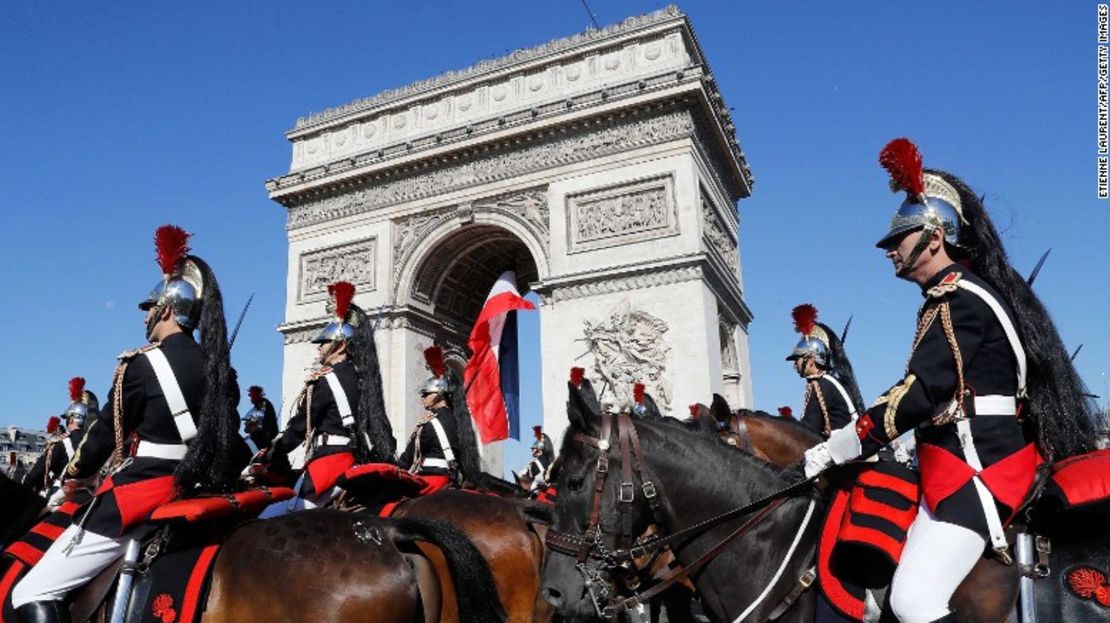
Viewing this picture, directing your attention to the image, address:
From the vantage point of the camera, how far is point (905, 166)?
284 centimetres

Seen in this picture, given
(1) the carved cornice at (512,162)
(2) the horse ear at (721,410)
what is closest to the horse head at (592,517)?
(2) the horse ear at (721,410)

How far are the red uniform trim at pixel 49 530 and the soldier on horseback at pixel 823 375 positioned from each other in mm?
5177

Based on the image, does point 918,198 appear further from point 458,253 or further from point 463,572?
point 458,253

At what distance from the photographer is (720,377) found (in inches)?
700

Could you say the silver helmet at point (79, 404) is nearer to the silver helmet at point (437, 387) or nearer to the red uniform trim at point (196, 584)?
the silver helmet at point (437, 387)

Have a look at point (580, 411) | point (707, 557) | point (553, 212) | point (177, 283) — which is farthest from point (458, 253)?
point (707, 557)

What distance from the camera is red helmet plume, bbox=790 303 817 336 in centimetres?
759

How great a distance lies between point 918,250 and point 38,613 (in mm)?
3617

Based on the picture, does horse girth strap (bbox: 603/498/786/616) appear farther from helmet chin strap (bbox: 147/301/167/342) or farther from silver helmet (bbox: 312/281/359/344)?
silver helmet (bbox: 312/281/359/344)

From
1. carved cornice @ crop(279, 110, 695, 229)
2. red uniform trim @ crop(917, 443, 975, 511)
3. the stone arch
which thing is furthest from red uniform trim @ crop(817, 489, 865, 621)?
the stone arch

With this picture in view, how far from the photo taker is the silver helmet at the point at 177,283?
3525 mm

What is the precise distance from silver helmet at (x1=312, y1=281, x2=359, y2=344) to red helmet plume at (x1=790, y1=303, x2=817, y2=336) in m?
4.19

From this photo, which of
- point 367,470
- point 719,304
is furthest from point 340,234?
point 367,470

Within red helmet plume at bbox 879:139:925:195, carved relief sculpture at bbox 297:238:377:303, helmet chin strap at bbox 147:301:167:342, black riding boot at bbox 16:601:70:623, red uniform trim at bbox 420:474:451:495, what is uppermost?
carved relief sculpture at bbox 297:238:377:303
